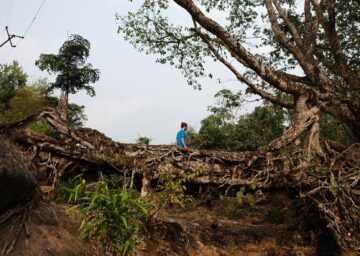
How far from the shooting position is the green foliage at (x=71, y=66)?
31594mm

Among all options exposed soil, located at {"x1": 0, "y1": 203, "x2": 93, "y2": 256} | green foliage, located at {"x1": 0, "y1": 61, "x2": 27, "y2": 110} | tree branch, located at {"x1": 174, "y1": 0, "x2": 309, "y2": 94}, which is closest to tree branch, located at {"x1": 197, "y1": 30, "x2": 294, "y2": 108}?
tree branch, located at {"x1": 174, "y1": 0, "x2": 309, "y2": 94}

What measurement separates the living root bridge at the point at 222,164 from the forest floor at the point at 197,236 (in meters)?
1.14

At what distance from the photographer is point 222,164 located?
33.1 feet

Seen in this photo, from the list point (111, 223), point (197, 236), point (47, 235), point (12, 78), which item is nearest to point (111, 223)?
point (111, 223)

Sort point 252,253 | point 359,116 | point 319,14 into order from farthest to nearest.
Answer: point 319,14 < point 359,116 < point 252,253

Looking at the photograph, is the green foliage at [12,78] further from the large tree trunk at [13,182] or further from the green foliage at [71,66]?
the large tree trunk at [13,182]

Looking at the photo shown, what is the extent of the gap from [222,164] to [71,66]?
80.7 feet

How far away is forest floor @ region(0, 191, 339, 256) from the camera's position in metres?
5.95

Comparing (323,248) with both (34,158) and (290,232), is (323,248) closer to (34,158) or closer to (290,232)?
(290,232)

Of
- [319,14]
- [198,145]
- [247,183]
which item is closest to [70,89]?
[198,145]

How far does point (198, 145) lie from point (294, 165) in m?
14.4

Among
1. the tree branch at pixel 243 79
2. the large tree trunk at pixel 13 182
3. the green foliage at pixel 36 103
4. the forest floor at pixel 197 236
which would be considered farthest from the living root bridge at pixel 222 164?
the green foliage at pixel 36 103

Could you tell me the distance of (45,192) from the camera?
8164 millimetres

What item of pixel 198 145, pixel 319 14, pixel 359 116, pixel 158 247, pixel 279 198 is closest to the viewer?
pixel 158 247
